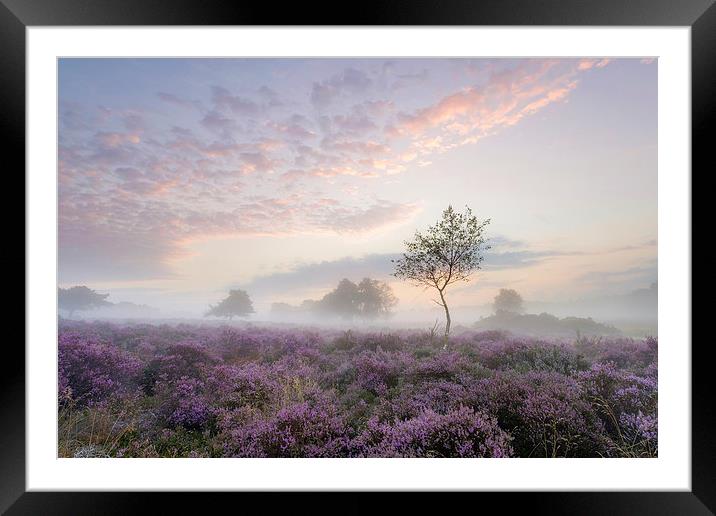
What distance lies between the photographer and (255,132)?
3326mm

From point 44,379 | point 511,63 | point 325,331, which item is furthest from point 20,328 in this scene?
point 511,63

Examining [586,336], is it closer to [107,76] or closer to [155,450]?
[155,450]

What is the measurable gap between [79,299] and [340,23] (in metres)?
3.87

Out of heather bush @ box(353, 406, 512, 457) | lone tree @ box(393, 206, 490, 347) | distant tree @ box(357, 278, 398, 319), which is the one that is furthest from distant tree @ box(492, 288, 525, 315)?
heather bush @ box(353, 406, 512, 457)

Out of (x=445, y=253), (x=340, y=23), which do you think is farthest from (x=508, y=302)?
(x=340, y=23)

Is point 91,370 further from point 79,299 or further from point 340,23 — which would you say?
point 340,23

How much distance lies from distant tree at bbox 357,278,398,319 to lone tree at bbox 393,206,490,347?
247 mm

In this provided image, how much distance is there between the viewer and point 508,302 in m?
3.44

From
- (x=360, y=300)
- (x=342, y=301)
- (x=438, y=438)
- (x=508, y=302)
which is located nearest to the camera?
(x=438, y=438)

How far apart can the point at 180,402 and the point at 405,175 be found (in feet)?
10.9

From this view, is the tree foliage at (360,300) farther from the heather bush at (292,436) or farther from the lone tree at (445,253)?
the heather bush at (292,436)

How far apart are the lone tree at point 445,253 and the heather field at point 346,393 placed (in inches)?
26.0

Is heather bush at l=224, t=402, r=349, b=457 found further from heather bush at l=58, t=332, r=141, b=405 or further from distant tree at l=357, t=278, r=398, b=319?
heather bush at l=58, t=332, r=141, b=405

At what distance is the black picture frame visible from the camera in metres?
1.77
